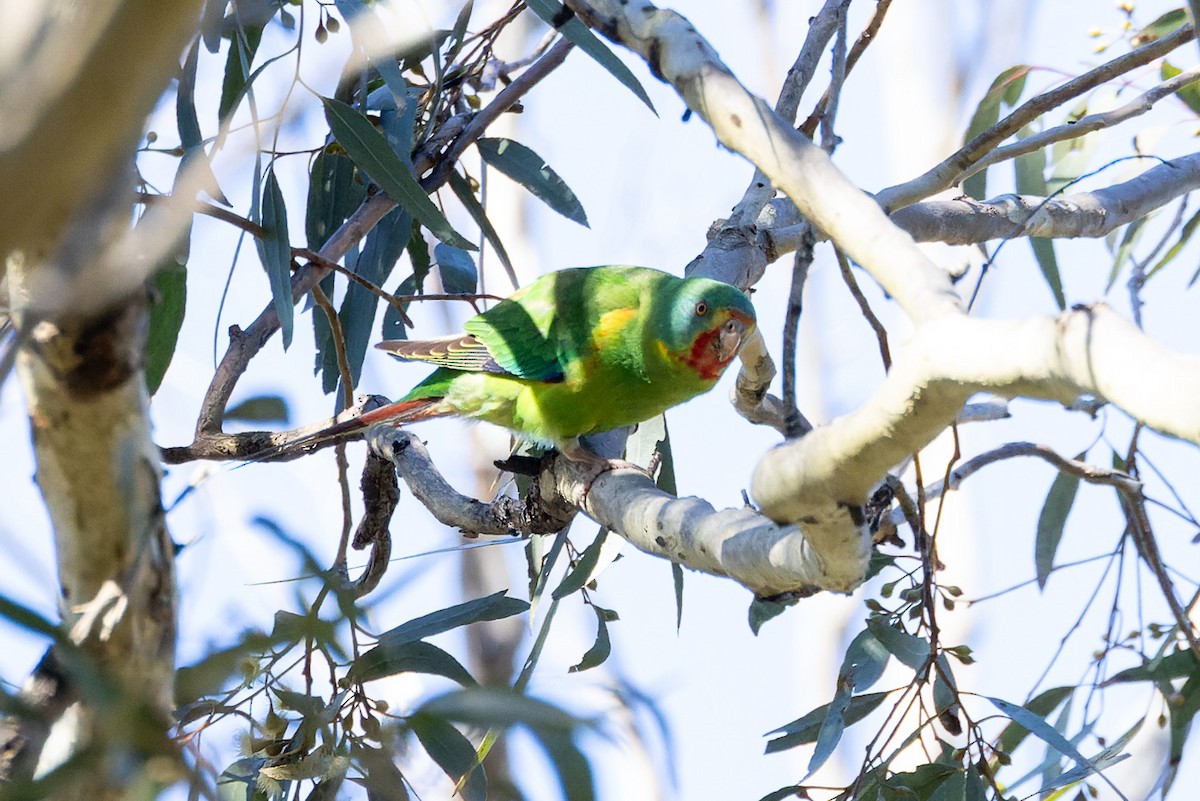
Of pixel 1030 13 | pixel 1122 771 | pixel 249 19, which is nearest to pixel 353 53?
pixel 249 19

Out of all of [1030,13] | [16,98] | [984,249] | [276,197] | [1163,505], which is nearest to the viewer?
Result: [16,98]

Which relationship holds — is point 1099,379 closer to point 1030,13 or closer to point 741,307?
point 741,307

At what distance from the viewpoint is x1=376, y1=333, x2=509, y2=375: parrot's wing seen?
108 inches

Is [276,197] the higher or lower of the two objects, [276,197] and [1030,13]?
the lower

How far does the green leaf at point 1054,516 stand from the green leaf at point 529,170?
1347mm

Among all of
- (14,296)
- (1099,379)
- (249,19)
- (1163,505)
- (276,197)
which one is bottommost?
(1099,379)

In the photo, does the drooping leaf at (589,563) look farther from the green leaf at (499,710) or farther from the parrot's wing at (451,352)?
the green leaf at (499,710)

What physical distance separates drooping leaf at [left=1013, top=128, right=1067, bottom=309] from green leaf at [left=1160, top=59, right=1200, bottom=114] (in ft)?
1.21

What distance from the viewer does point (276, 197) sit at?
7.69ft

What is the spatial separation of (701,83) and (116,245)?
0.67 m

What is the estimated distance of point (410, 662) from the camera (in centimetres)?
201

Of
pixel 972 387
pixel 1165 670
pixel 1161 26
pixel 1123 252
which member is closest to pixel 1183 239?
pixel 1123 252

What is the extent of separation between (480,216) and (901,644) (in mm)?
1359

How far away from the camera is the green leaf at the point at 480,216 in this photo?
103 inches
